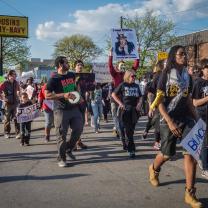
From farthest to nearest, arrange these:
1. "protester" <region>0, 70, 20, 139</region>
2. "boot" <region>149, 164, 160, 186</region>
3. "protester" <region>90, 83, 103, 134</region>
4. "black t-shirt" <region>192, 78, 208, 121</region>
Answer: "protester" <region>90, 83, 103, 134</region>, "protester" <region>0, 70, 20, 139</region>, "black t-shirt" <region>192, 78, 208, 121</region>, "boot" <region>149, 164, 160, 186</region>

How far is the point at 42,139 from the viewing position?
12.0m

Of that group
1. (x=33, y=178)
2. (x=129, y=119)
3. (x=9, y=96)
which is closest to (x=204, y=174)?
(x=129, y=119)

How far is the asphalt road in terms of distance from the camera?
5520mm

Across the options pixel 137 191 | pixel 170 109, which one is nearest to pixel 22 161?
pixel 137 191

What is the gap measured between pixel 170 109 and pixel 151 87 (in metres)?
3.02

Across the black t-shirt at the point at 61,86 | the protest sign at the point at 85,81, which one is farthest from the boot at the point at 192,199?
the protest sign at the point at 85,81

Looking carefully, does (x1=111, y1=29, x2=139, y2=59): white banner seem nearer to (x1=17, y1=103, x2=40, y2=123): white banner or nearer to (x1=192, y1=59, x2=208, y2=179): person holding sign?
(x1=17, y1=103, x2=40, y2=123): white banner

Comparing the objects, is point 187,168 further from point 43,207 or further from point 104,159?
point 104,159

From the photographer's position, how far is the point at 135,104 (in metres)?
8.80

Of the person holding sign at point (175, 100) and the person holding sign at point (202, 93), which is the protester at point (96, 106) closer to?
the person holding sign at point (202, 93)

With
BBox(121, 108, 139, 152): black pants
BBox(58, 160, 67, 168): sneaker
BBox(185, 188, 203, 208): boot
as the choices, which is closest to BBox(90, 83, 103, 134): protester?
BBox(121, 108, 139, 152): black pants

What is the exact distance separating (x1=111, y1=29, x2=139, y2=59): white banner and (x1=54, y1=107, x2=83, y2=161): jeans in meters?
3.94

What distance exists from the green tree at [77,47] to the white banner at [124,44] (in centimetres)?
6758

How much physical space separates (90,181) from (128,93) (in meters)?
2.66
